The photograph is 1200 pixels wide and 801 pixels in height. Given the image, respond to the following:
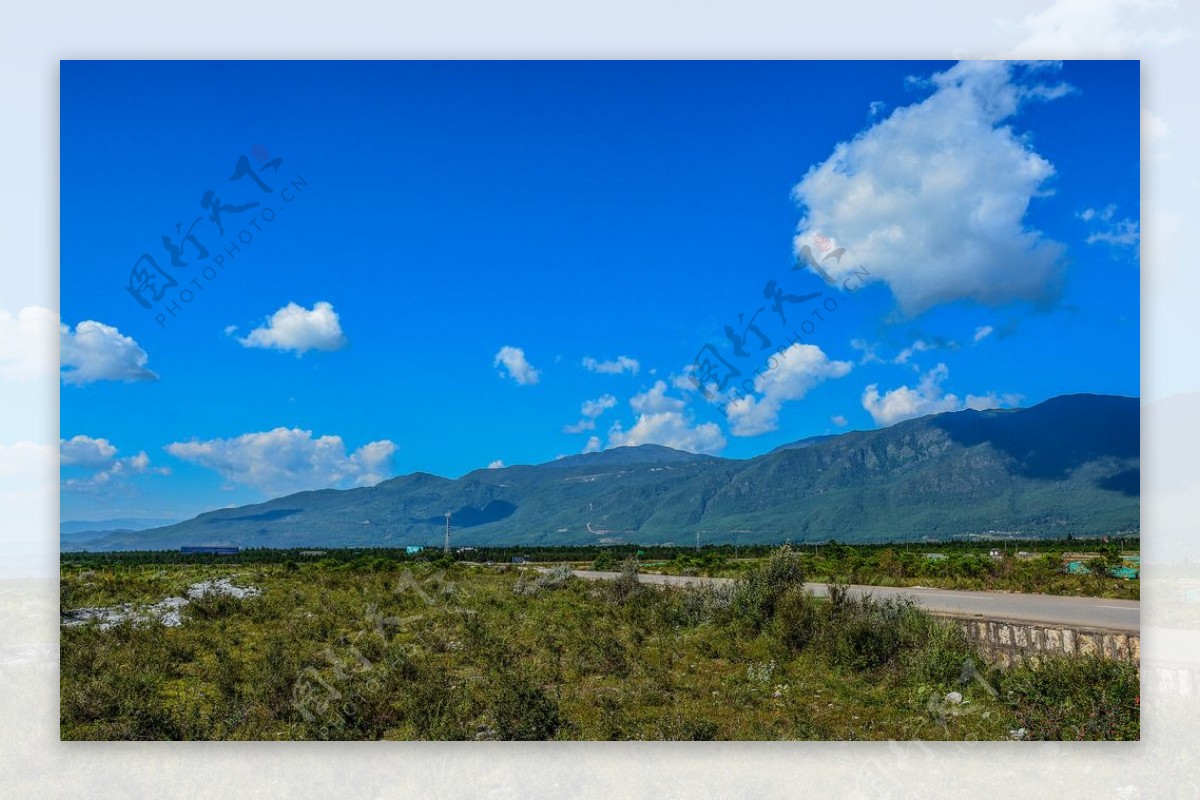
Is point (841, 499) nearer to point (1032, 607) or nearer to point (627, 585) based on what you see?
point (627, 585)

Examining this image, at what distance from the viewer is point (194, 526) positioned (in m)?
167

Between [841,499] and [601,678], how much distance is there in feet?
488

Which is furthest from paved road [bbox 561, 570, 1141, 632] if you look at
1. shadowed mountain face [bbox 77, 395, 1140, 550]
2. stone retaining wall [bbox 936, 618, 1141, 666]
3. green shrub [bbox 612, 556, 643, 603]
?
shadowed mountain face [bbox 77, 395, 1140, 550]

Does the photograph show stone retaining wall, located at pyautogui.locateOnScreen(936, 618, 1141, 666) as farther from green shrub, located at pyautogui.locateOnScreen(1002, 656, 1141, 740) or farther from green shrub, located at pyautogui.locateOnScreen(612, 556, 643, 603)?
green shrub, located at pyautogui.locateOnScreen(612, 556, 643, 603)

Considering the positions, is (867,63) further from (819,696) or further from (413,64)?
(819,696)

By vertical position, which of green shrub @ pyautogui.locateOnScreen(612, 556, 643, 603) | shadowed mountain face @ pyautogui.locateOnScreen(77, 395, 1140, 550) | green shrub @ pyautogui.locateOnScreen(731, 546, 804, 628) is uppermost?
green shrub @ pyautogui.locateOnScreen(731, 546, 804, 628)

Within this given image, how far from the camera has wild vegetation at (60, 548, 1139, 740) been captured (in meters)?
7.36

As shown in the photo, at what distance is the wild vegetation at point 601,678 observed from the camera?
7.36 metres

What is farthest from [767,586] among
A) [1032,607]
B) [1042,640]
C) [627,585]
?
[627,585]

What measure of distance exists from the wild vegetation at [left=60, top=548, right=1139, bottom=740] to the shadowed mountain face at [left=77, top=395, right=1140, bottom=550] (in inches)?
4306

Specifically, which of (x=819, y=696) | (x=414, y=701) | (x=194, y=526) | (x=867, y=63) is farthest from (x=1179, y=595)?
(x=194, y=526)

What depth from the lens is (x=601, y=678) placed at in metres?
9.50

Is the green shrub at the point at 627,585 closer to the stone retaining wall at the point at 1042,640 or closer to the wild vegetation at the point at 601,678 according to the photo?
the wild vegetation at the point at 601,678

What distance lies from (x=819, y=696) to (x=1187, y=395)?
4.22 metres
